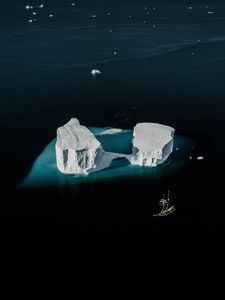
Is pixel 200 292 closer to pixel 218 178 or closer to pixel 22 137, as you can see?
pixel 218 178

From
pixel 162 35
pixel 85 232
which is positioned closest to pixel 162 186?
pixel 85 232

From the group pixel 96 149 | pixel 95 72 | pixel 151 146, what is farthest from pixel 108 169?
pixel 95 72

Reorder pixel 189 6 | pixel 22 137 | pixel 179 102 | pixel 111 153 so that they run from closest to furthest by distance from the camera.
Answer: pixel 111 153 → pixel 22 137 → pixel 179 102 → pixel 189 6

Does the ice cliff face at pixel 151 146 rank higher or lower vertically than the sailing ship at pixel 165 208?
higher

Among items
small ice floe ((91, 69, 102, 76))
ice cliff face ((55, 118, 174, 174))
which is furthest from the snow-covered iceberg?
small ice floe ((91, 69, 102, 76))

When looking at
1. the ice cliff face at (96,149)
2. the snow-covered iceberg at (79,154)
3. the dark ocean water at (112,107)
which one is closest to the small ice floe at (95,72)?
the dark ocean water at (112,107)

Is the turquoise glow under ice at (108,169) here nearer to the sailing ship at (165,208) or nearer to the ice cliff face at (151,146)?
the ice cliff face at (151,146)
